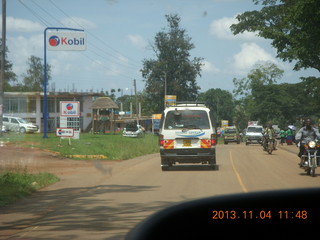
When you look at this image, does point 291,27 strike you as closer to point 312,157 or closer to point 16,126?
point 312,157

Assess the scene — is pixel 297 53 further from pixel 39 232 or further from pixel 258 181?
pixel 39 232

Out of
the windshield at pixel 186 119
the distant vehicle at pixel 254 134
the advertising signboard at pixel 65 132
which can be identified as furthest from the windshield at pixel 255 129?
the windshield at pixel 186 119

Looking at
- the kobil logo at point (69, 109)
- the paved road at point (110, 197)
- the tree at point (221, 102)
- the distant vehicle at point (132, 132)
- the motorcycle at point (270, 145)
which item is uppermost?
the tree at point (221, 102)

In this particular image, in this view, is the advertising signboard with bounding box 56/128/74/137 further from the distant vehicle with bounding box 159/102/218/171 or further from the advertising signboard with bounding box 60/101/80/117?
the distant vehicle with bounding box 159/102/218/171

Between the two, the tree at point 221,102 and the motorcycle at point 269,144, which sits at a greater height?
the tree at point 221,102

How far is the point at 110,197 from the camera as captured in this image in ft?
38.0

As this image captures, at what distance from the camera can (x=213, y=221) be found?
2861mm

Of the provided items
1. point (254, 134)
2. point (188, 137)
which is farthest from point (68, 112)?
point (254, 134)

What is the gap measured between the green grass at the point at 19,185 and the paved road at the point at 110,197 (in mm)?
295

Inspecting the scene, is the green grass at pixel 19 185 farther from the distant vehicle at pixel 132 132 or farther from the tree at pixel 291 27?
the distant vehicle at pixel 132 132

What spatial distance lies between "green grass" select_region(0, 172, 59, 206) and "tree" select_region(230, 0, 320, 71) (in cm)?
1541

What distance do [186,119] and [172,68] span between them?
6170 centimetres

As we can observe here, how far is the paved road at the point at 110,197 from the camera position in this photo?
788 centimetres
